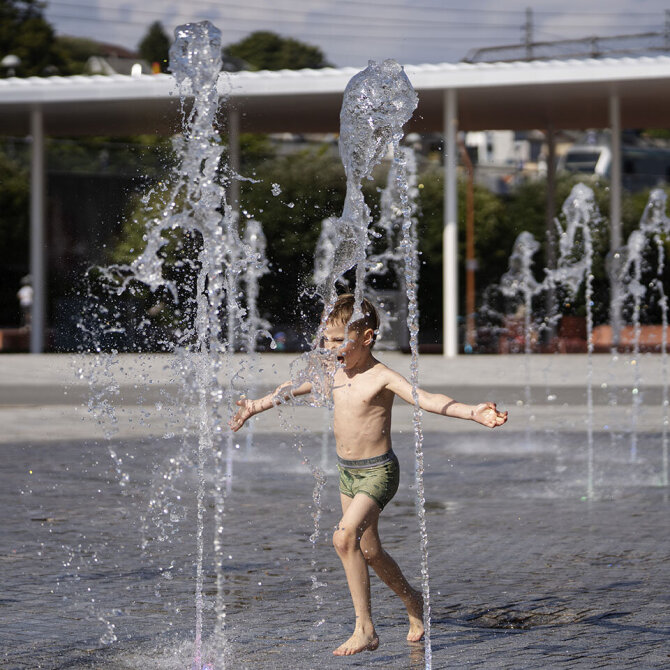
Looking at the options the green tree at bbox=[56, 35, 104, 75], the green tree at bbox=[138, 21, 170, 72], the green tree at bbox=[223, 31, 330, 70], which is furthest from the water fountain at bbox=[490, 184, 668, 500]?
the green tree at bbox=[138, 21, 170, 72]

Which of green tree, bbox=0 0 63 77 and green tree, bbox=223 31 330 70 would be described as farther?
green tree, bbox=223 31 330 70

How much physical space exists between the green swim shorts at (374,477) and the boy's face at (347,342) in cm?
36

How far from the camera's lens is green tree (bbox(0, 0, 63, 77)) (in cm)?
5941

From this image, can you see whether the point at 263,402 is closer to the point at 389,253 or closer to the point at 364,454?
the point at 364,454

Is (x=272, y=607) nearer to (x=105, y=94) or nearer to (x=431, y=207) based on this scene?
(x=105, y=94)

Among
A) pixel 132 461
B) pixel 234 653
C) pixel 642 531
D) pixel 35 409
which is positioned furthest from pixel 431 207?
pixel 234 653

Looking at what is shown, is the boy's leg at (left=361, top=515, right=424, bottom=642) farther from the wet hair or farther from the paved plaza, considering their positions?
the wet hair

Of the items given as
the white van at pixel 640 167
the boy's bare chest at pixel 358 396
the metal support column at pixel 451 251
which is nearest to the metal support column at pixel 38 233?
the metal support column at pixel 451 251

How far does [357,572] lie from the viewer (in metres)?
4.12

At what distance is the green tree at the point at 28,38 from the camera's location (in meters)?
59.4

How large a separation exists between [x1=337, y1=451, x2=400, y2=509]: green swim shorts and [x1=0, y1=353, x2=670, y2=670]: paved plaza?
0.55m

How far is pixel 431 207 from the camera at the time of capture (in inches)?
1447

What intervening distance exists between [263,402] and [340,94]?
69.4 ft

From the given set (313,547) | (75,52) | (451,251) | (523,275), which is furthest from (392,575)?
(75,52)
